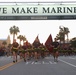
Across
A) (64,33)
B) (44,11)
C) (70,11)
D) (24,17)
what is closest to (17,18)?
(24,17)

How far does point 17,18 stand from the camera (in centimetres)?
2148

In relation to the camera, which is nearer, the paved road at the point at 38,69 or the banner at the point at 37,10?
the paved road at the point at 38,69

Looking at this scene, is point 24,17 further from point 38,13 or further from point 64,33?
point 64,33

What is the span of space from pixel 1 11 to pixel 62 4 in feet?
13.0

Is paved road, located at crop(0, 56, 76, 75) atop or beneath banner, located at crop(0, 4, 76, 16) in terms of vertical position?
beneath

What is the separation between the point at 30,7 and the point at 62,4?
2067 millimetres

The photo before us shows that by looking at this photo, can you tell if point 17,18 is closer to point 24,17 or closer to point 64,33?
point 24,17

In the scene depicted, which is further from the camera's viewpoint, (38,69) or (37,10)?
(37,10)

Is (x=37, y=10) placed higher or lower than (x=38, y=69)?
higher

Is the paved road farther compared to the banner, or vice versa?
the banner

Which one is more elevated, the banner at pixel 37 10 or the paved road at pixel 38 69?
the banner at pixel 37 10

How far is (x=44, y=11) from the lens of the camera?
21391 millimetres

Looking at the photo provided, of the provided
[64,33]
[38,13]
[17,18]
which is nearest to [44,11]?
[38,13]

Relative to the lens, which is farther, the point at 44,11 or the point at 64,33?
the point at 64,33
